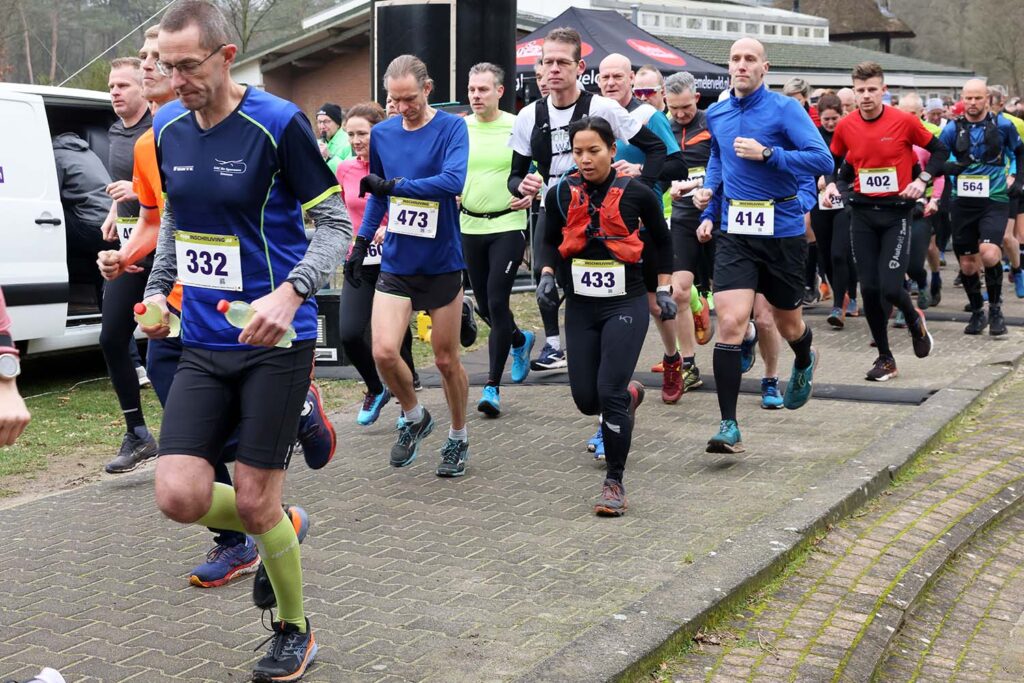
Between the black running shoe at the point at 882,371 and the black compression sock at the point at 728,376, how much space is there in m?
2.77

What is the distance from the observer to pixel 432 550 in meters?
5.44

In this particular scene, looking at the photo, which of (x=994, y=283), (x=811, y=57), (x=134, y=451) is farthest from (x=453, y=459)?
(x=811, y=57)

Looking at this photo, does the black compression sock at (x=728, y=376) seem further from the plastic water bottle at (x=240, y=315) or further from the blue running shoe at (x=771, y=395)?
the plastic water bottle at (x=240, y=315)

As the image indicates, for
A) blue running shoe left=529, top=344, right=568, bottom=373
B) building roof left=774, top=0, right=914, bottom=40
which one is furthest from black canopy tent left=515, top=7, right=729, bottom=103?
building roof left=774, top=0, right=914, bottom=40

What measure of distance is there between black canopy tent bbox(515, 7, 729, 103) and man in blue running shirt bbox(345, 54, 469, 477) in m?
10.5

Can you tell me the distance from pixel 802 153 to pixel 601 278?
1.61 m

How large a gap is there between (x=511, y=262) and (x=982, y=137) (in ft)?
18.8

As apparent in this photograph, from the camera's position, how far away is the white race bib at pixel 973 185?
11.6 m

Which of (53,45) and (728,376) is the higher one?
(53,45)

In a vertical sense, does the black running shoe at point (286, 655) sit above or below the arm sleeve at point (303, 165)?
below

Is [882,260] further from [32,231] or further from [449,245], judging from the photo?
[32,231]

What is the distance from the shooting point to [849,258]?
12.0 metres

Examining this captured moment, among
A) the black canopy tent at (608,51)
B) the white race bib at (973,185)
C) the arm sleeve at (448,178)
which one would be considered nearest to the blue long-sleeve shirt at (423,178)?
the arm sleeve at (448,178)

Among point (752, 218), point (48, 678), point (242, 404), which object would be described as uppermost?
point (752, 218)
